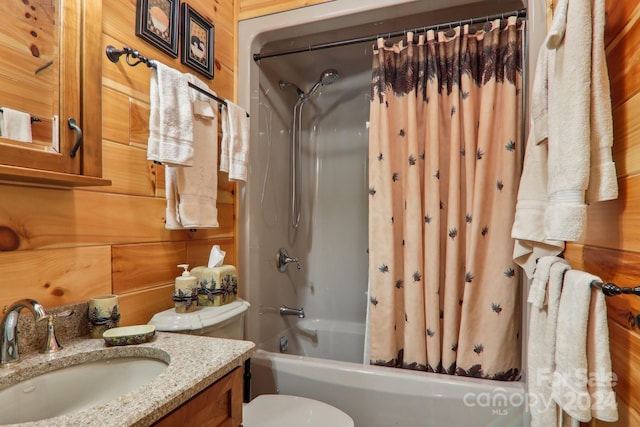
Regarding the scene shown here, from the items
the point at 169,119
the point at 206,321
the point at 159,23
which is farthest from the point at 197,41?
the point at 206,321

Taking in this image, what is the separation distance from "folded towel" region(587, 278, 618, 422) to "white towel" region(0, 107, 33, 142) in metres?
1.36

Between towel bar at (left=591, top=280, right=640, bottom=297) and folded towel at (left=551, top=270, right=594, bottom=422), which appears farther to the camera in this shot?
folded towel at (left=551, top=270, right=594, bottom=422)

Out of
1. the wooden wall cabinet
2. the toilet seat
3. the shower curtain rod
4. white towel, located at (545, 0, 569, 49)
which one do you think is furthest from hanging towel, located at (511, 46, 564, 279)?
the wooden wall cabinet

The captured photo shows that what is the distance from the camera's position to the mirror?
31.8 inches

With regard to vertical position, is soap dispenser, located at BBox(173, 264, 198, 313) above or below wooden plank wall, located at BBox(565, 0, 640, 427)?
below

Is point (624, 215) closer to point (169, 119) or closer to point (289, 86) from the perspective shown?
point (169, 119)

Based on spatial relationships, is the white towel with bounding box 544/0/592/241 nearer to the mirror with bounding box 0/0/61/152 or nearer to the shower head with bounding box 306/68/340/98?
the mirror with bounding box 0/0/61/152

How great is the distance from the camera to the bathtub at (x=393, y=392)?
4.33 feet

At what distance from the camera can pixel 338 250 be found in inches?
100

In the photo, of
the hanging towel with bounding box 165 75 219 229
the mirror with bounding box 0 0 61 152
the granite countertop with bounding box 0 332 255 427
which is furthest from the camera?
the hanging towel with bounding box 165 75 219 229

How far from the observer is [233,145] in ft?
5.06

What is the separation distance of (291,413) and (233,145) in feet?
3.75

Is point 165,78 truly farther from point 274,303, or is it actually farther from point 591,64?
point 274,303

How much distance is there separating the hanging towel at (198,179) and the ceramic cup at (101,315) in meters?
0.37
